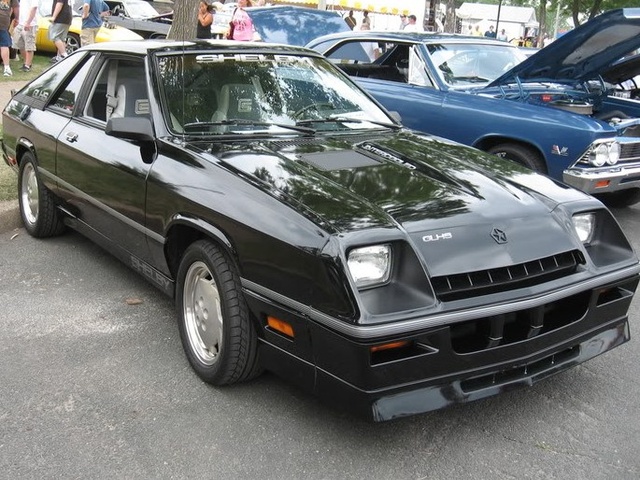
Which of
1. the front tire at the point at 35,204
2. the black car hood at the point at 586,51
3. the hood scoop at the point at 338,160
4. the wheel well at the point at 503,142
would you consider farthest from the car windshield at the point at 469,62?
the front tire at the point at 35,204

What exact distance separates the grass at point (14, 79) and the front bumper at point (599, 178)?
15.6 feet

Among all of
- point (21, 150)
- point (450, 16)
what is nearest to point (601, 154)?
point (21, 150)

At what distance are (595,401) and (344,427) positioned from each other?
4.00 ft

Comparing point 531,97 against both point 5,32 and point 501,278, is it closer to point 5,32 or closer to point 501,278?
point 501,278

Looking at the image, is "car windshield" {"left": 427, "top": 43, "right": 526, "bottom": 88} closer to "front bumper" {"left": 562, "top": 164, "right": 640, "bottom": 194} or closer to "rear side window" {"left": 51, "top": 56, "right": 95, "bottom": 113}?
"front bumper" {"left": 562, "top": 164, "right": 640, "bottom": 194}

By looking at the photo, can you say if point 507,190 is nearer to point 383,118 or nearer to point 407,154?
point 407,154

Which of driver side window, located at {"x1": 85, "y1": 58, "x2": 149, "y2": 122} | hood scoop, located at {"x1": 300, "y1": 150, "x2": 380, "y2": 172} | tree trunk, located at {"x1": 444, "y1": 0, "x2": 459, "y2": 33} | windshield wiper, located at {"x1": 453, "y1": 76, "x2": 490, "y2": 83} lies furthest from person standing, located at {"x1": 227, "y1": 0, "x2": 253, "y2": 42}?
tree trunk, located at {"x1": 444, "y1": 0, "x2": 459, "y2": 33}

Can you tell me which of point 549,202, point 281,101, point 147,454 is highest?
point 281,101

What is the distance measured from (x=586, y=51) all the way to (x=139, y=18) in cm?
1567

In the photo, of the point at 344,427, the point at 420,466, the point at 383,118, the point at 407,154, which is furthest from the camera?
the point at 383,118

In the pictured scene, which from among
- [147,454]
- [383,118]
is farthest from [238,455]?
[383,118]

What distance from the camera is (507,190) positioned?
123 inches

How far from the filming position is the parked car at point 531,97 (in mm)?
5637

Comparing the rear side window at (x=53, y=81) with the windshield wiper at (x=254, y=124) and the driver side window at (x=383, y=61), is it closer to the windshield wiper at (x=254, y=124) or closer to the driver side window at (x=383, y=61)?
the windshield wiper at (x=254, y=124)
